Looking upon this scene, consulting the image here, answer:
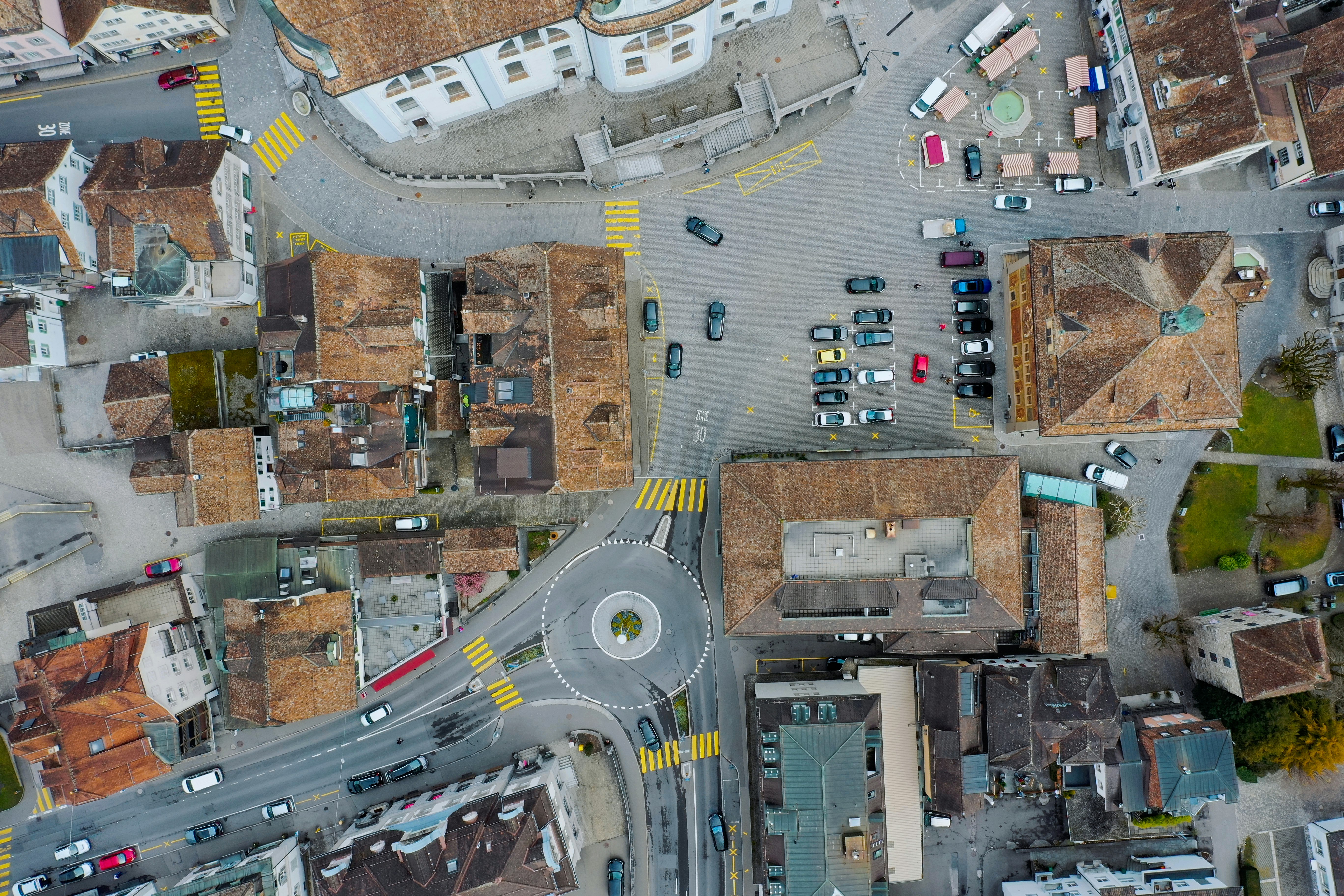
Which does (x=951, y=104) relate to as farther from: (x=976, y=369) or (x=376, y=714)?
(x=376, y=714)

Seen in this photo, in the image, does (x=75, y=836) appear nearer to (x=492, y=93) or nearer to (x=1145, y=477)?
(x=492, y=93)

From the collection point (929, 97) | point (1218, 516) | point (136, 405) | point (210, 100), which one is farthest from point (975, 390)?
point (210, 100)

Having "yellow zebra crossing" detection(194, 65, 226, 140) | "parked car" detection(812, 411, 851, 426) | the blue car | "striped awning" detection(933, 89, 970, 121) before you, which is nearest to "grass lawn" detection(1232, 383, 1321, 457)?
the blue car

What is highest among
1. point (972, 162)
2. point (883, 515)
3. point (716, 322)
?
point (972, 162)

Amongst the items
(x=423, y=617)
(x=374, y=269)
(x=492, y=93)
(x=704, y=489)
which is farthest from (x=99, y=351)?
(x=704, y=489)

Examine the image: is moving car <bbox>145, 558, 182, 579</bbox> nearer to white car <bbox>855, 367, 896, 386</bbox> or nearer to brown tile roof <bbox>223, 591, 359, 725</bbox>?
brown tile roof <bbox>223, 591, 359, 725</bbox>

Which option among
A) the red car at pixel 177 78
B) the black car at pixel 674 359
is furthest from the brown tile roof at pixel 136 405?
the black car at pixel 674 359
